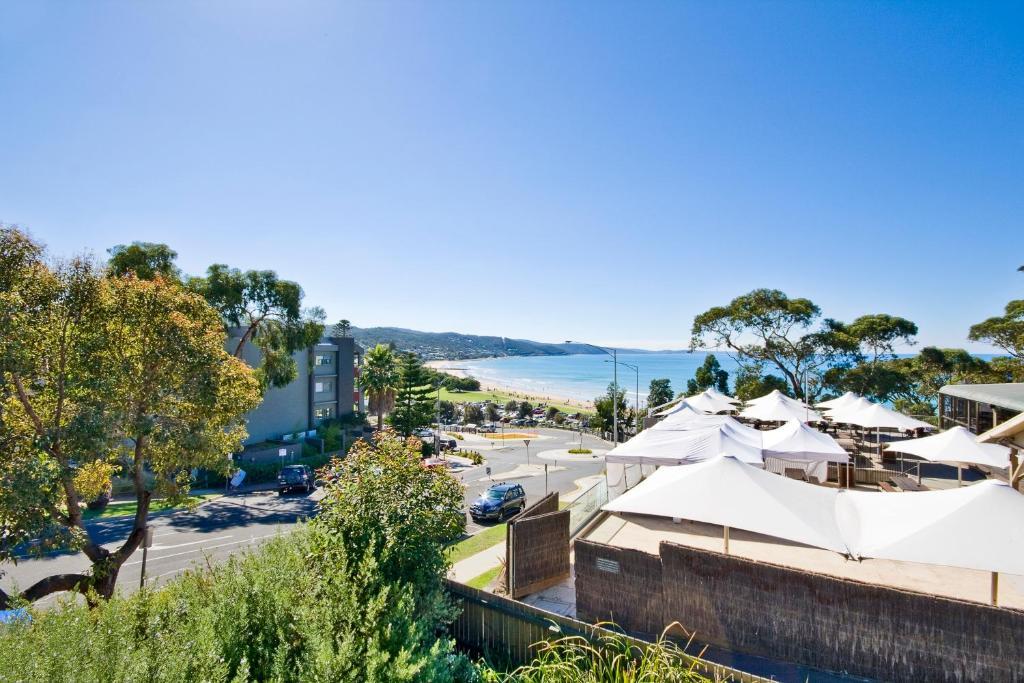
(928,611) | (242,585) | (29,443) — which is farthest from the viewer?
(29,443)

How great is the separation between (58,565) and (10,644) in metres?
18.1

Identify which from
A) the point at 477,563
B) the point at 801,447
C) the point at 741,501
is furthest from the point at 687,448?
the point at 477,563

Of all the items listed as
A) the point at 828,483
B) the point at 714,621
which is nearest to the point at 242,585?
the point at 714,621

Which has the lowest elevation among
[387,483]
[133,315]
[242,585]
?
[242,585]

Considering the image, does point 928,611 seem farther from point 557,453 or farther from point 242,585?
point 557,453

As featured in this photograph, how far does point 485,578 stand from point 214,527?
629 inches

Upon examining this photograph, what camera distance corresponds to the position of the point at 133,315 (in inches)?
447

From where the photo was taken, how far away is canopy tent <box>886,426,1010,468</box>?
1252 centimetres

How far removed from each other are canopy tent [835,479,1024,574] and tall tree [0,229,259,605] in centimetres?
1221

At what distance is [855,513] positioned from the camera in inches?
290

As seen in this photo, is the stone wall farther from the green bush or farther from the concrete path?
the concrete path

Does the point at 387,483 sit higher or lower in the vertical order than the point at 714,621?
higher

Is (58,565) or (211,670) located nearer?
(211,670)

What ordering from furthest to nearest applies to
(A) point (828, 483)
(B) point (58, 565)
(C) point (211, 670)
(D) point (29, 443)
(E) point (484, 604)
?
1. (B) point (58, 565)
2. (A) point (828, 483)
3. (D) point (29, 443)
4. (E) point (484, 604)
5. (C) point (211, 670)
